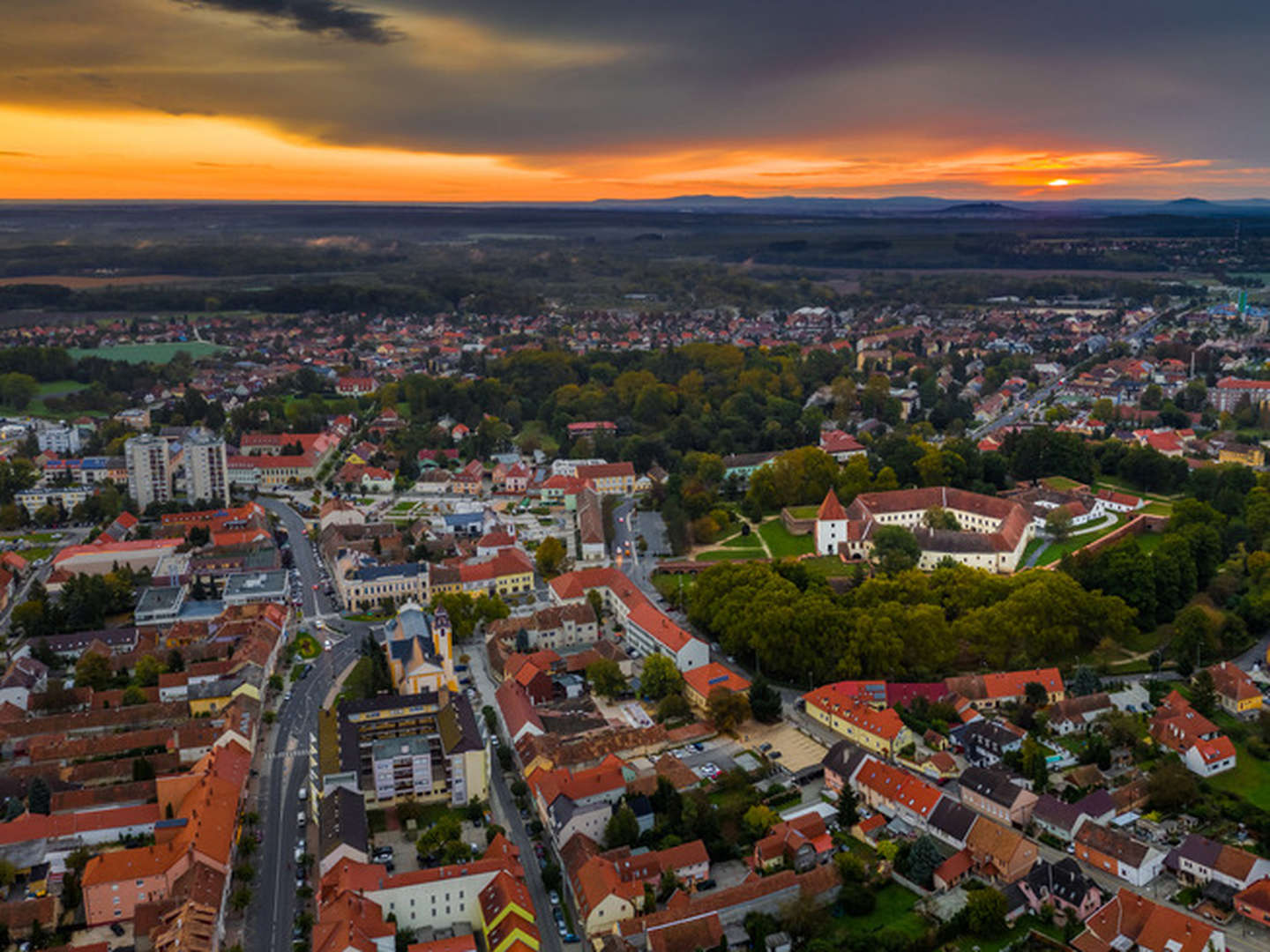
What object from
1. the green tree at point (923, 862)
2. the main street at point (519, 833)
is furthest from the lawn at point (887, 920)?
the main street at point (519, 833)

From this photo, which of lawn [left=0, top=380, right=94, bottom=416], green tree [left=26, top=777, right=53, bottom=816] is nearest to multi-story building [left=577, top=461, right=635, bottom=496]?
green tree [left=26, top=777, right=53, bottom=816]

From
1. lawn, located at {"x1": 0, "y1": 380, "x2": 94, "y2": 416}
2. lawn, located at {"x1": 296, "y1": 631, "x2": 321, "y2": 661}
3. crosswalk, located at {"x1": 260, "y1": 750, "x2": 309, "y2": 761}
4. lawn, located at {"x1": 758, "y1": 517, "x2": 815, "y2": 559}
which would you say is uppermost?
lawn, located at {"x1": 0, "y1": 380, "x2": 94, "y2": 416}

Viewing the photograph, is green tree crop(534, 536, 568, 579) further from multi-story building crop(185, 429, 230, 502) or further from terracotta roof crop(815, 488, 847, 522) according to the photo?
multi-story building crop(185, 429, 230, 502)

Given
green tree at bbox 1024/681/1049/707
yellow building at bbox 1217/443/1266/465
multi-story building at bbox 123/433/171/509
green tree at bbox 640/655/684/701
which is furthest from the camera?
yellow building at bbox 1217/443/1266/465

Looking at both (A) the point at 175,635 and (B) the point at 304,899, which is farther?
(A) the point at 175,635

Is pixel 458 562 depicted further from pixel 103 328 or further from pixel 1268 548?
pixel 103 328

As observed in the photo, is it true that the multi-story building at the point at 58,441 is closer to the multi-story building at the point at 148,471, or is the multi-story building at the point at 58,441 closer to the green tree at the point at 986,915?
the multi-story building at the point at 148,471

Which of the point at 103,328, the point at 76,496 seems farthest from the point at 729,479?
the point at 103,328
